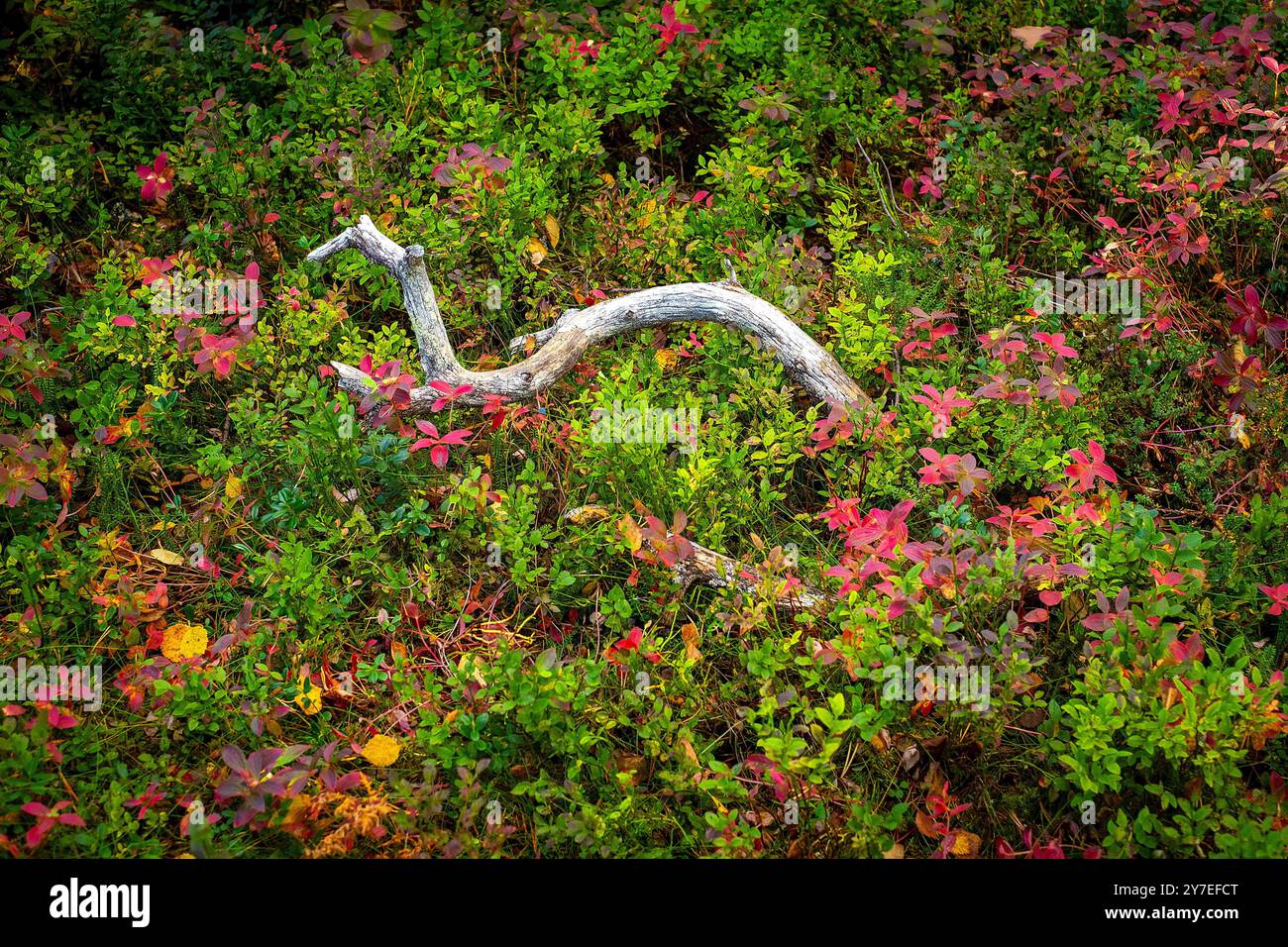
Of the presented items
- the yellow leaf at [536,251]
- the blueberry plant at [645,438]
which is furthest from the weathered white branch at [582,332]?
the yellow leaf at [536,251]

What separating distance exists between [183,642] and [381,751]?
95cm

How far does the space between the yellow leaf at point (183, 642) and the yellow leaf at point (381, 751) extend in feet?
2.57

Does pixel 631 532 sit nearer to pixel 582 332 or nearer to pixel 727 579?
pixel 727 579

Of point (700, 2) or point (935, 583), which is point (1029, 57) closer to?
point (700, 2)

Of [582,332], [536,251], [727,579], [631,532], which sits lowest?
[727,579]

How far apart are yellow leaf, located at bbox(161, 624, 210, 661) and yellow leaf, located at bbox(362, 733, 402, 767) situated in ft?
2.57

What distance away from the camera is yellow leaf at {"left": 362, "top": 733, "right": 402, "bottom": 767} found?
3.12 meters

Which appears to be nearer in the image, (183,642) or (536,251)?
(183,642)

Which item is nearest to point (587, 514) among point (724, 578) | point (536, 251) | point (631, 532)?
point (631, 532)

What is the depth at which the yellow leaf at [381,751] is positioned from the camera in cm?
312

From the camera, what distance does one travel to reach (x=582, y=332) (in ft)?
13.6

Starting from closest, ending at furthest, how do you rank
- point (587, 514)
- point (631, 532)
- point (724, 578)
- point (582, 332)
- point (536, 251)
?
point (631, 532)
point (724, 578)
point (587, 514)
point (582, 332)
point (536, 251)

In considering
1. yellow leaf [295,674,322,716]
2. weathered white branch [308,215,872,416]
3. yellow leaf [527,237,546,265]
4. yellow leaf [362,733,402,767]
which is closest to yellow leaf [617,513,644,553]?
weathered white branch [308,215,872,416]

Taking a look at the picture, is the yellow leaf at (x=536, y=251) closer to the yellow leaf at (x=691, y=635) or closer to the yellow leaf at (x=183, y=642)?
the yellow leaf at (x=691, y=635)
